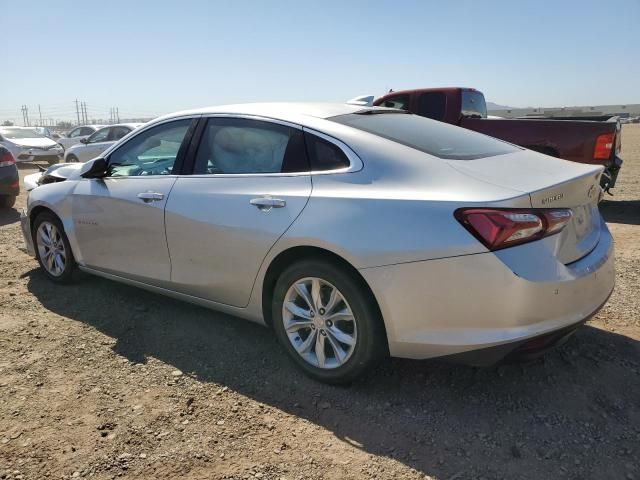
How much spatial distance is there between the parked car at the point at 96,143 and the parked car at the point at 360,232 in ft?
34.0

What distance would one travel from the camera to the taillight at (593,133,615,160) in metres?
6.82

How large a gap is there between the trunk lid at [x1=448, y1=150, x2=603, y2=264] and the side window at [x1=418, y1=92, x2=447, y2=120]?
20.0 feet

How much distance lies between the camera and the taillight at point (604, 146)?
269 inches

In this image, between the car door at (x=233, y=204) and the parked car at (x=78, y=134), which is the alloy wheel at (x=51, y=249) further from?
the parked car at (x=78, y=134)

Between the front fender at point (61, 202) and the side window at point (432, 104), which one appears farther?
the side window at point (432, 104)

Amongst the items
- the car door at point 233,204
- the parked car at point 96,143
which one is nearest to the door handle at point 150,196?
the car door at point 233,204

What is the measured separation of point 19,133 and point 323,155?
17786 millimetres

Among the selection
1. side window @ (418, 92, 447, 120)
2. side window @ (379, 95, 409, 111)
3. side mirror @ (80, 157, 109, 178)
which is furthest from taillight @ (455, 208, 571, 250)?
side window @ (379, 95, 409, 111)

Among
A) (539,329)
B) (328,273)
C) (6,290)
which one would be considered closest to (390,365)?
(328,273)

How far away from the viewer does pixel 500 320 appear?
2.35m

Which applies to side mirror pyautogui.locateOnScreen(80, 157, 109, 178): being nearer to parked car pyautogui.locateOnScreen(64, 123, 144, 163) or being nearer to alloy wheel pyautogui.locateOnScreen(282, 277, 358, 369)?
alloy wheel pyautogui.locateOnScreen(282, 277, 358, 369)

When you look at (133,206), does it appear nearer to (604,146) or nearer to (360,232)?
(360,232)

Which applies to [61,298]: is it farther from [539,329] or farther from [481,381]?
[539,329]

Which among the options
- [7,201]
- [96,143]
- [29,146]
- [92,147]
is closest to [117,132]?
[96,143]
